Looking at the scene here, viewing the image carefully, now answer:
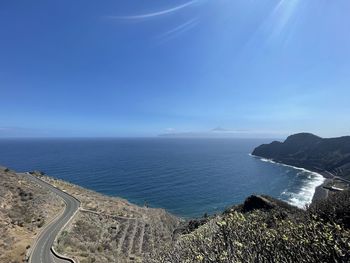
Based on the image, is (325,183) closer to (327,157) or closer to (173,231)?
(327,157)

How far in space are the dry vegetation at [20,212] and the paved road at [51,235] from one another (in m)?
1.35

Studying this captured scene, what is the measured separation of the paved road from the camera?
35881mm

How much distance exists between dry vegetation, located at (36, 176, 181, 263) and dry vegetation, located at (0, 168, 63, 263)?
17.5 ft

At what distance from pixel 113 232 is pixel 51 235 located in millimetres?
12492

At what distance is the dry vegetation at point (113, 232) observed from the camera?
136ft

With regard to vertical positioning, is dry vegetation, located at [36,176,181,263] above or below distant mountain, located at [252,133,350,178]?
below

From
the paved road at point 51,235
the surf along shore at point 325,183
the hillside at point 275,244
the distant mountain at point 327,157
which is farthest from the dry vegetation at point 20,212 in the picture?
the distant mountain at point 327,157

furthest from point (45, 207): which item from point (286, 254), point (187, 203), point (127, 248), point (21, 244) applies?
point (286, 254)

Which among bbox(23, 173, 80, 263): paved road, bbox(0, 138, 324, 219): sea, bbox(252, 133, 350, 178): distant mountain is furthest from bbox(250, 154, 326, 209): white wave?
bbox(23, 173, 80, 263): paved road

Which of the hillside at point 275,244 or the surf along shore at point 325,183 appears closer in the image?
the hillside at point 275,244

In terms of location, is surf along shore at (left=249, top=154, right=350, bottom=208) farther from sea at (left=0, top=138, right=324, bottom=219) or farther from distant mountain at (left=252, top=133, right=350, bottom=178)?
distant mountain at (left=252, top=133, right=350, bottom=178)

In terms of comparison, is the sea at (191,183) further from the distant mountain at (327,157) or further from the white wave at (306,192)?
the distant mountain at (327,157)

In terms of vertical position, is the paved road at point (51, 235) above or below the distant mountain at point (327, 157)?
below

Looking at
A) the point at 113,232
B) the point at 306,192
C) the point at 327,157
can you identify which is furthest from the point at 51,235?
the point at 327,157
